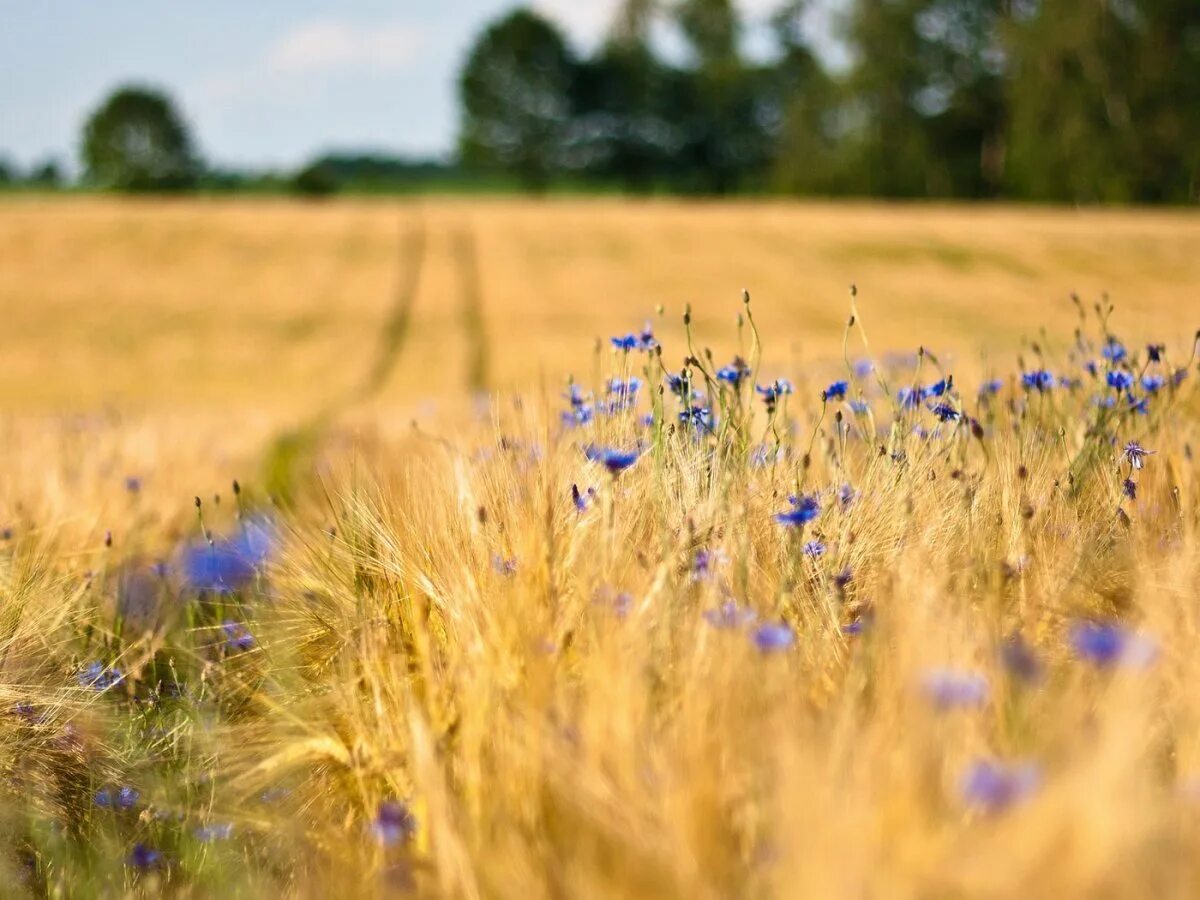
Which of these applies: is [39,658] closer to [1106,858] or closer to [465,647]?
[465,647]

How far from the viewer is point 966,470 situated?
7.78 feet

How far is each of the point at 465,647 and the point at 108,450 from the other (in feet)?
15.9

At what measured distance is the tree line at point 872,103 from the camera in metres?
35.6

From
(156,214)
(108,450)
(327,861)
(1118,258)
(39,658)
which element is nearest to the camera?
(327,861)

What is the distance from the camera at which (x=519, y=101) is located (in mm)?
61719

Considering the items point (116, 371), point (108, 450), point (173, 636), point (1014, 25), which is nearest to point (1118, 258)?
point (1014, 25)

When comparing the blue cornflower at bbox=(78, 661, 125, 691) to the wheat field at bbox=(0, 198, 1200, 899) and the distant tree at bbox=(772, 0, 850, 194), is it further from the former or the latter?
the distant tree at bbox=(772, 0, 850, 194)

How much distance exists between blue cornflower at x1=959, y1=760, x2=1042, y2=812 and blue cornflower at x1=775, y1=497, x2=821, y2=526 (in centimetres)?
70

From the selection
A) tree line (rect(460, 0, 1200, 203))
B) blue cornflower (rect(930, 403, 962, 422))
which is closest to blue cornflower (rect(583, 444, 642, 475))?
blue cornflower (rect(930, 403, 962, 422))

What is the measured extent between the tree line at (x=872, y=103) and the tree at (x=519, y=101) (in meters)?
0.10

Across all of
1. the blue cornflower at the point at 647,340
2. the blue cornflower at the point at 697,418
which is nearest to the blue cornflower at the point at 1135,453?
the blue cornflower at the point at 697,418

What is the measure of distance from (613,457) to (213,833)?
92 centimetres

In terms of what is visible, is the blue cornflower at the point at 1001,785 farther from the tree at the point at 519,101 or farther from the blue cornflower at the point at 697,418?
the tree at the point at 519,101

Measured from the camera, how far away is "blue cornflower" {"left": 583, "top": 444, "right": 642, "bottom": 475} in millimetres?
1697
